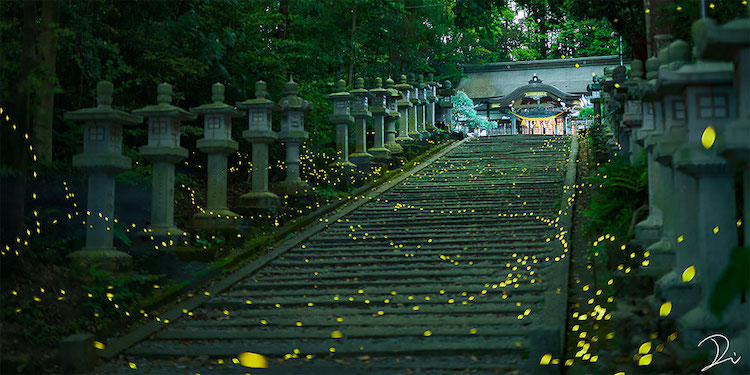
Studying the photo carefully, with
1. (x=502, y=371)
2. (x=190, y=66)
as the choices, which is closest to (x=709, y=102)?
(x=502, y=371)

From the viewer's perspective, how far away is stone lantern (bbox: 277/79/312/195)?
14164mm

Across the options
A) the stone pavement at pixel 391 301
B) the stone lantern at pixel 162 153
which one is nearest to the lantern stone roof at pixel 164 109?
the stone lantern at pixel 162 153

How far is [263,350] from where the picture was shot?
23.5 feet

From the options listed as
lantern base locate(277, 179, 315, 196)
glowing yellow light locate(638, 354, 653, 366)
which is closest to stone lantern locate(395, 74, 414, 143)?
lantern base locate(277, 179, 315, 196)

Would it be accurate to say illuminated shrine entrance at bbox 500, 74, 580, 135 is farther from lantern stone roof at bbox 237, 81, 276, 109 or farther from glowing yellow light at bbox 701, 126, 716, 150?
glowing yellow light at bbox 701, 126, 716, 150

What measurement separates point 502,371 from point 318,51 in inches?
673

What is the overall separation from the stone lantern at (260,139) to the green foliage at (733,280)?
11014 mm

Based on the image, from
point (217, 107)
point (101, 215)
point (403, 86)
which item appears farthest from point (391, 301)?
point (403, 86)

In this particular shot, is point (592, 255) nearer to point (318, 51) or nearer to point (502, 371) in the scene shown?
point (502, 371)

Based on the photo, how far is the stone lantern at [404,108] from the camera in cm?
2180

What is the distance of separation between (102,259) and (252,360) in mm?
2863

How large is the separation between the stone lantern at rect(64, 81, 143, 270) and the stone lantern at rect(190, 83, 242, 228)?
7.67 ft

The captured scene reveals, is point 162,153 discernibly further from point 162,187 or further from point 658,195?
point 658,195

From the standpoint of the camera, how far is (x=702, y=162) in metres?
5.27
